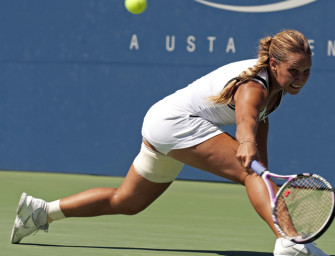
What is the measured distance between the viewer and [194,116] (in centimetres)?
400

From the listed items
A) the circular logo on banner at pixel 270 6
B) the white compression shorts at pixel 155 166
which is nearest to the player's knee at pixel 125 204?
the white compression shorts at pixel 155 166

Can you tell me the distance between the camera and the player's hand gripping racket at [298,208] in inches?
130

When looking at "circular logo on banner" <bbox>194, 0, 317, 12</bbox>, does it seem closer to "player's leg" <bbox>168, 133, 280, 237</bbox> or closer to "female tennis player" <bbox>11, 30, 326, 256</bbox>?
"female tennis player" <bbox>11, 30, 326, 256</bbox>

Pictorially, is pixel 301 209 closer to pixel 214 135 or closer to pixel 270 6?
pixel 214 135

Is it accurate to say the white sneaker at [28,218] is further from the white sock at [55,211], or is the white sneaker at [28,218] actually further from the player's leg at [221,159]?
the player's leg at [221,159]

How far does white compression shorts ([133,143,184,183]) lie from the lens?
4195 millimetres

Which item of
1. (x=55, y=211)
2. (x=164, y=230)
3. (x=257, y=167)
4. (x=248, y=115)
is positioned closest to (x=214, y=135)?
(x=248, y=115)

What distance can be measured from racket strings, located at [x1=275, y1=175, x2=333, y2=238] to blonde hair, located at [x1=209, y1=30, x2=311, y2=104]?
495 millimetres

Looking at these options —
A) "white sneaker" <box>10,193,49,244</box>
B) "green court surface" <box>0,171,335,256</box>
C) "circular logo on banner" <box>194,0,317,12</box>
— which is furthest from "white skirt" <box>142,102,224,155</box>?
"circular logo on banner" <box>194,0,317,12</box>

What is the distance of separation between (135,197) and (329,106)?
10.9 ft

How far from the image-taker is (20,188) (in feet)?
22.5

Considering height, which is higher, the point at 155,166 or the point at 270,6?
the point at 270,6

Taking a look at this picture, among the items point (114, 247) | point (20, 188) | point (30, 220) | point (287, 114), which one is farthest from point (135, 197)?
point (287, 114)

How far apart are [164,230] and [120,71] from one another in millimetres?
2832
